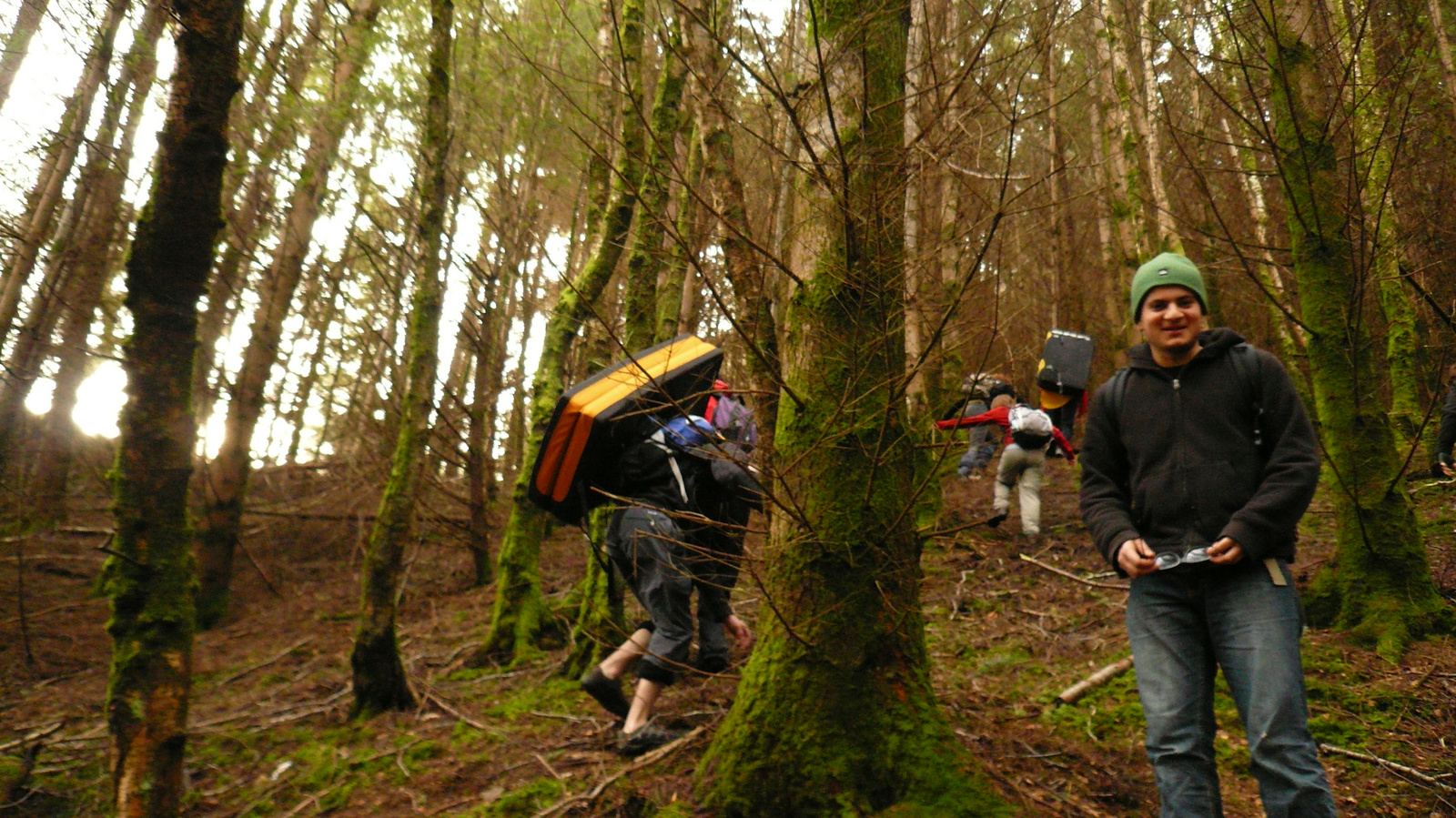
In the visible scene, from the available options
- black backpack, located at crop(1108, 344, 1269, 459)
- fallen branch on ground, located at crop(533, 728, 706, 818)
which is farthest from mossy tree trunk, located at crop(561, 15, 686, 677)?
black backpack, located at crop(1108, 344, 1269, 459)

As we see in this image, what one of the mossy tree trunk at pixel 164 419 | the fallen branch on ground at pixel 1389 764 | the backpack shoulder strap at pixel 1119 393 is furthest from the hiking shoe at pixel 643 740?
the fallen branch on ground at pixel 1389 764

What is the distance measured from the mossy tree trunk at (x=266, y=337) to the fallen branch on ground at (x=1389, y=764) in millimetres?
9693

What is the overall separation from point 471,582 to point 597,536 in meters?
5.07

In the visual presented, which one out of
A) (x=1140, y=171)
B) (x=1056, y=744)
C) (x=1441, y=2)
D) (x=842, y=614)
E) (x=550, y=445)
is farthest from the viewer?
(x=1441, y=2)

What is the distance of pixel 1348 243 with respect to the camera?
5016 millimetres

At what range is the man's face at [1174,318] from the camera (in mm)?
2693

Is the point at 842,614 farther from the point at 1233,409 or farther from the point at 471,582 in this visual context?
the point at 471,582

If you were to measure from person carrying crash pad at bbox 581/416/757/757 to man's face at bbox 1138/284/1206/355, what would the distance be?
6.14 ft

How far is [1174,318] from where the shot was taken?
8.87 ft

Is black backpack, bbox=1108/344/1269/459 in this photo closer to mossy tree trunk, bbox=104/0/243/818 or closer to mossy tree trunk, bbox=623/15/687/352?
mossy tree trunk, bbox=104/0/243/818

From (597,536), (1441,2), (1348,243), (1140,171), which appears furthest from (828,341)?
(1441,2)

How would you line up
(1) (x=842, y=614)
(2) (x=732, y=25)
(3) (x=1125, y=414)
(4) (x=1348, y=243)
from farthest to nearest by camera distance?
(4) (x=1348, y=243)
(2) (x=732, y=25)
(1) (x=842, y=614)
(3) (x=1125, y=414)

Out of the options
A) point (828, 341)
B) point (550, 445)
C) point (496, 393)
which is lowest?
point (550, 445)

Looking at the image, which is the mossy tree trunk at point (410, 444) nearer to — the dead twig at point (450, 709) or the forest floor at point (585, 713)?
the dead twig at point (450, 709)
